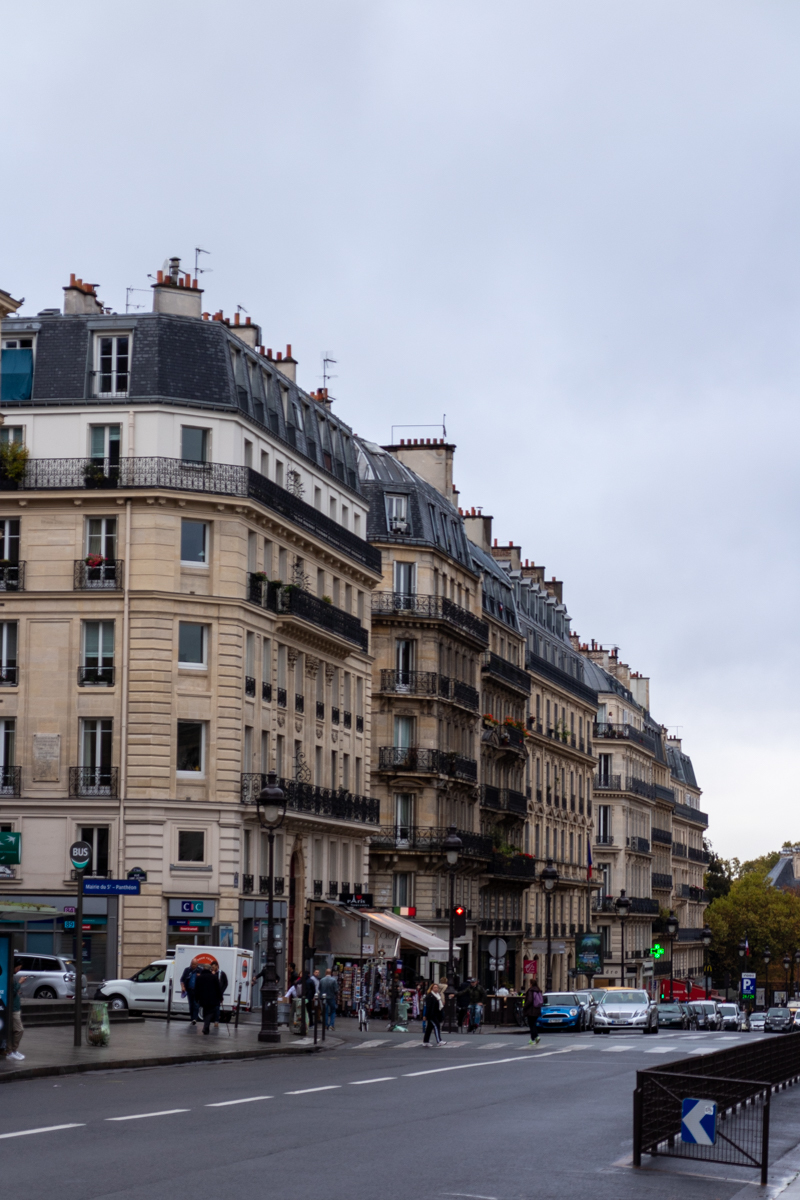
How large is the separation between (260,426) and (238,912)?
13780mm

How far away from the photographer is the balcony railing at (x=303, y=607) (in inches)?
2205

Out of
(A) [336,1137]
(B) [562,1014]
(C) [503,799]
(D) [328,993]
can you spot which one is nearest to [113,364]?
(D) [328,993]

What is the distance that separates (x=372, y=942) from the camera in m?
61.9

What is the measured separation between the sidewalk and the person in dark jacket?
0.49m

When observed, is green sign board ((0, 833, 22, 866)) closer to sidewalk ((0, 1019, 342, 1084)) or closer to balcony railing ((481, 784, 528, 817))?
sidewalk ((0, 1019, 342, 1084))

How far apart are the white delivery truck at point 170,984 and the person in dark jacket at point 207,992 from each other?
17.7ft

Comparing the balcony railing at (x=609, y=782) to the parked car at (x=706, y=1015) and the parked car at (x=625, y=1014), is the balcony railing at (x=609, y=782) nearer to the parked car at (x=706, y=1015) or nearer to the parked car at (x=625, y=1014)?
the parked car at (x=706, y=1015)

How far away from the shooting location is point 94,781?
5244 cm

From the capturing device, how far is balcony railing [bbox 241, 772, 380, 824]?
54.8 meters

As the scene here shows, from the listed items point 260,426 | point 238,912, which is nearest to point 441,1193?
point 238,912

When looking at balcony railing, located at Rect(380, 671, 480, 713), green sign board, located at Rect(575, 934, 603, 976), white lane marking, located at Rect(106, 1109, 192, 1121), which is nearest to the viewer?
white lane marking, located at Rect(106, 1109, 192, 1121)

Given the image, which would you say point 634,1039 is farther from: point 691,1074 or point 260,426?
point 691,1074

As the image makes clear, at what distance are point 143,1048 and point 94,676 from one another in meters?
21.2

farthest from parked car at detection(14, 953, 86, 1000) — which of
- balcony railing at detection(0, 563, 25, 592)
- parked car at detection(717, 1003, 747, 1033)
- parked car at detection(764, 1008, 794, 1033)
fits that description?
parked car at detection(764, 1008, 794, 1033)
